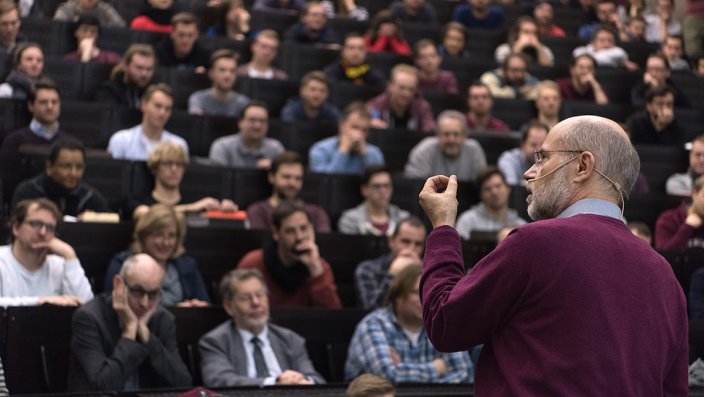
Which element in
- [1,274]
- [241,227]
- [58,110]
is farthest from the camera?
[58,110]

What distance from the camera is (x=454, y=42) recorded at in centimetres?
1163

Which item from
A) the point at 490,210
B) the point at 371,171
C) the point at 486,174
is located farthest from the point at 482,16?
the point at 371,171

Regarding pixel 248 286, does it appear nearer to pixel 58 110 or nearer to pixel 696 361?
pixel 696 361

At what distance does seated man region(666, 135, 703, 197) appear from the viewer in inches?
361

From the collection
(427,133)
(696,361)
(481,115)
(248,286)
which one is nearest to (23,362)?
(248,286)

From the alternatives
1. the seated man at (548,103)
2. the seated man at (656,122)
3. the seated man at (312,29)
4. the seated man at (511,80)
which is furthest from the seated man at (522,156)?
the seated man at (312,29)

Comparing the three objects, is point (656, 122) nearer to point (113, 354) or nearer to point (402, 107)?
point (402, 107)

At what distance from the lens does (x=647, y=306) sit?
286 cm

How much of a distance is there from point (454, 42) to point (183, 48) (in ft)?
8.34

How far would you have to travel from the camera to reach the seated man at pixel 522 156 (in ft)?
29.7

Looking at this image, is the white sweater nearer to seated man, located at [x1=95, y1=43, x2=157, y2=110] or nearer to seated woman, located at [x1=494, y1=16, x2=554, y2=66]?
seated man, located at [x1=95, y1=43, x2=157, y2=110]

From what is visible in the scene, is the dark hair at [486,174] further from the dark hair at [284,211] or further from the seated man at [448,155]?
the dark hair at [284,211]

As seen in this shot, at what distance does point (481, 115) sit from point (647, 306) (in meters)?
7.22

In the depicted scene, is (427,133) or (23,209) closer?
(23,209)
